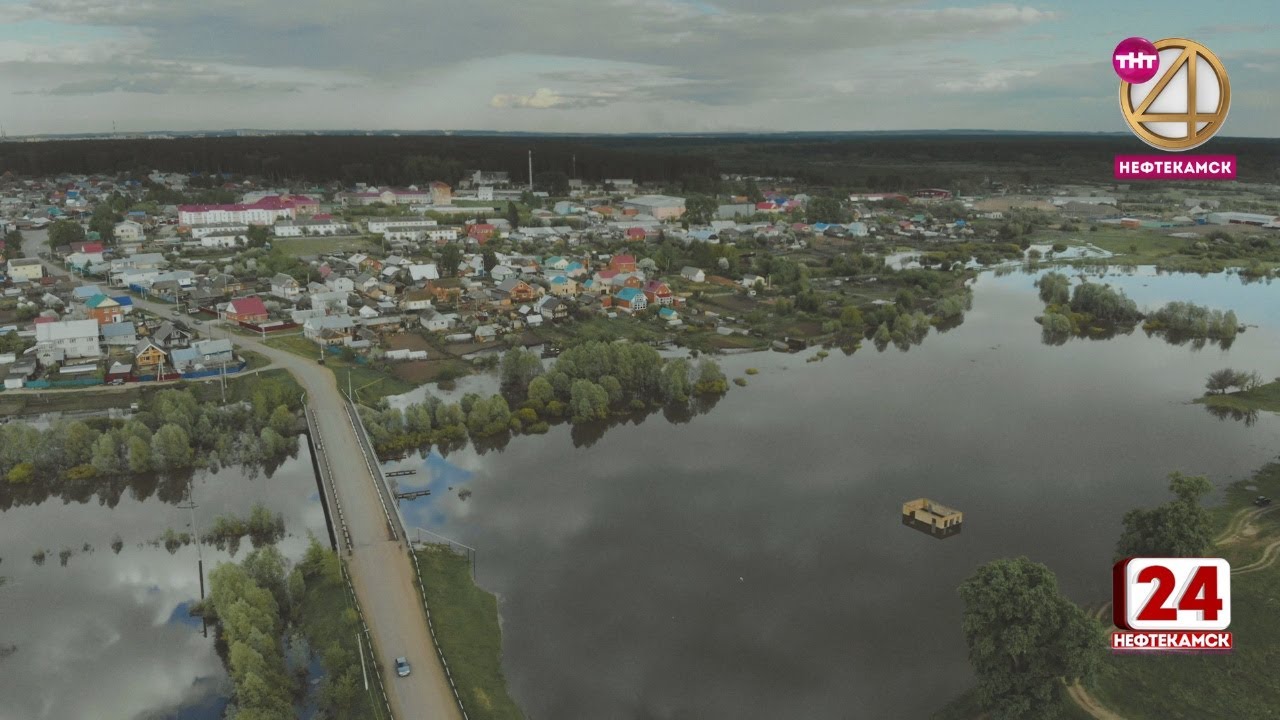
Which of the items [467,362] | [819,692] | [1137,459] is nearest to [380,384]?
[467,362]

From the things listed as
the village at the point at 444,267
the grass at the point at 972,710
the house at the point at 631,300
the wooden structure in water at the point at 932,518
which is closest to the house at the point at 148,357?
the village at the point at 444,267

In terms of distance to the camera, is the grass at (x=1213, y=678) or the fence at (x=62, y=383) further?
the fence at (x=62, y=383)

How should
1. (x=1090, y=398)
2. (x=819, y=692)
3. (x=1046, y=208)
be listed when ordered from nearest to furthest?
(x=819, y=692), (x=1090, y=398), (x=1046, y=208)

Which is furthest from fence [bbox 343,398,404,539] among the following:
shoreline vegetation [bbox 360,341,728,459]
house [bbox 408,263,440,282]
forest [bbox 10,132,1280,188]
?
forest [bbox 10,132,1280,188]

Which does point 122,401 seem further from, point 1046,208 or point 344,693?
point 1046,208

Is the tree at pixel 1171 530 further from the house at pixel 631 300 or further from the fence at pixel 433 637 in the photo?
the house at pixel 631 300

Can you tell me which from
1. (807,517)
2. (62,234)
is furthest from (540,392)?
(62,234)
